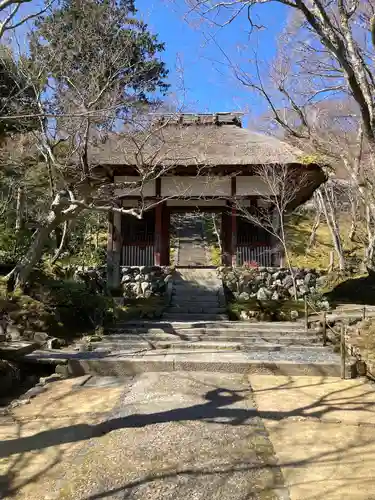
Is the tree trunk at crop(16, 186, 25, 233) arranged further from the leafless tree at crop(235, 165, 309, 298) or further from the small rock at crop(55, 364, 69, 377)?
the small rock at crop(55, 364, 69, 377)

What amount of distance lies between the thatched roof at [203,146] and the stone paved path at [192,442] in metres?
7.65

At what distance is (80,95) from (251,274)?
7.52 meters

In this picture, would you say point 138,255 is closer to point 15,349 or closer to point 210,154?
point 210,154

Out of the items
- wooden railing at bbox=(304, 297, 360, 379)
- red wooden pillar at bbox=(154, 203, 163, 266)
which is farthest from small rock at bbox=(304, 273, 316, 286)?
red wooden pillar at bbox=(154, 203, 163, 266)

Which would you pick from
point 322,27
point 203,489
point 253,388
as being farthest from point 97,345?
point 322,27

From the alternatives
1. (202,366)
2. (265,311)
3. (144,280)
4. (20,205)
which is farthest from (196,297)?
(20,205)

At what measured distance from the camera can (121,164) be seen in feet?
45.6

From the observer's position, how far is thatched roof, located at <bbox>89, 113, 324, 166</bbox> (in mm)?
13656

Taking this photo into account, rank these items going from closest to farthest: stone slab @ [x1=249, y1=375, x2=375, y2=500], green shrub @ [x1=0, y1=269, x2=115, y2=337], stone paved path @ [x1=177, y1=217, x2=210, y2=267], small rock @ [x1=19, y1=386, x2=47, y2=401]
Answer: stone slab @ [x1=249, y1=375, x2=375, y2=500]
small rock @ [x1=19, y1=386, x2=47, y2=401]
green shrub @ [x1=0, y1=269, x2=115, y2=337]
stone paved path @ [x1=177, y1=217, x2=210, y2=267]

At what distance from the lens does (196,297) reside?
13.4m

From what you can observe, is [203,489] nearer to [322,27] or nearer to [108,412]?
[108,412]

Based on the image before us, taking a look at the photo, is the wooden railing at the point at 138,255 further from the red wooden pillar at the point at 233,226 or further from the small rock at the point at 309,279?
the small rock at the point at 309,279

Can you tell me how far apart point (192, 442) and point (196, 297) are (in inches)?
371

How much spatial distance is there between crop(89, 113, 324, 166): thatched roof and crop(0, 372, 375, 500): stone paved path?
25.1ft
